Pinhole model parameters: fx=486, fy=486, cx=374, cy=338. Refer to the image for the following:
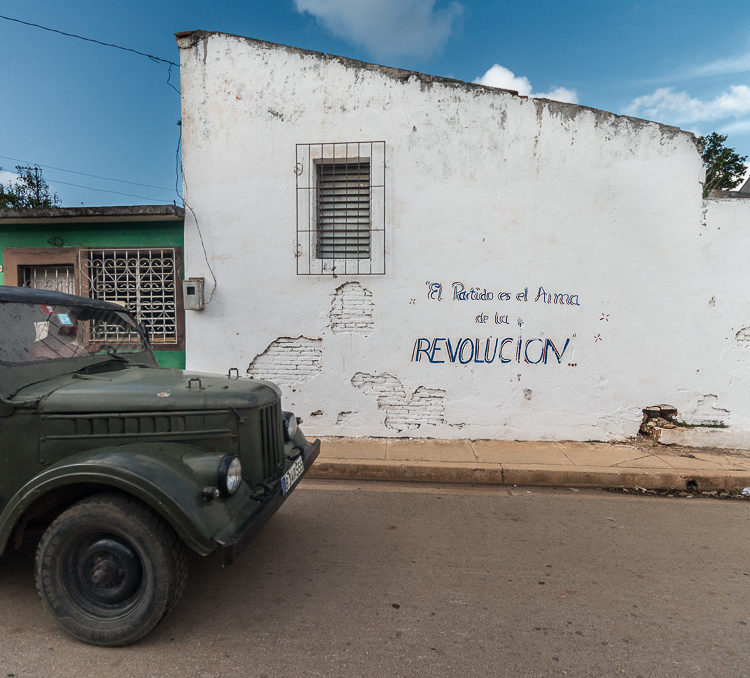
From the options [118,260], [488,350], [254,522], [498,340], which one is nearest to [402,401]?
[488,350]

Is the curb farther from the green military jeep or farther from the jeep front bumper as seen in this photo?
the green military jeep

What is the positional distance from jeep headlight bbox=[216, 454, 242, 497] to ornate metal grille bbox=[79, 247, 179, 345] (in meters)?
4.03

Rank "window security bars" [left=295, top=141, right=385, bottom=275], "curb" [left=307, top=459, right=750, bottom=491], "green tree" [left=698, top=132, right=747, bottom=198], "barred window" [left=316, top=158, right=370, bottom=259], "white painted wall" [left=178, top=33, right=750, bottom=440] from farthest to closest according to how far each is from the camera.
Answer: "green tree" [left=698, top=132, right=747, bottom=198] < "barred window" [left=316, top=158, right=370, bottom=259] < "window security bars" [left=295, top=141, right=385, bottom=275] < "white painted wall" [left=178, top=33, right=750, bottom=440] < "curb" [left=307, top=459, right=750, bottom=491]

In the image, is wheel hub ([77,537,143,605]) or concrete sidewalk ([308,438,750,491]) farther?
concrete sidewalk ([308,438,750,491])

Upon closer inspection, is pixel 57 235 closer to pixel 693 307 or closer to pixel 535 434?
pixel 535 434

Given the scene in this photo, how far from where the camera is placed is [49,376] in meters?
2.84

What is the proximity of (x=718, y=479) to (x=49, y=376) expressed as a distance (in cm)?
560

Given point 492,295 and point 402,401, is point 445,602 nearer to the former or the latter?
point 402,401

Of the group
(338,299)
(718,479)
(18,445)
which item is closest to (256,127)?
(338,299)

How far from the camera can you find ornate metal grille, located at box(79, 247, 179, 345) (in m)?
6.06

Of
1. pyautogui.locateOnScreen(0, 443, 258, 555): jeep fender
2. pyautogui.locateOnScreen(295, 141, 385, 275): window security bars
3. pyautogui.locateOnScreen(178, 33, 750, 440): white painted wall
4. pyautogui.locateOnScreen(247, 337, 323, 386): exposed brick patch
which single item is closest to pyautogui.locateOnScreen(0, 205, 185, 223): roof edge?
pyautogui.locateOnScreen(178, 33, 750, 440): white painted wall

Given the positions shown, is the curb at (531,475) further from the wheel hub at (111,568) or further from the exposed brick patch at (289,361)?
the wheel hub at (111,568)

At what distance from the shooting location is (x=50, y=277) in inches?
A: 247

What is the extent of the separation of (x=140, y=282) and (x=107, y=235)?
0.70 metres
